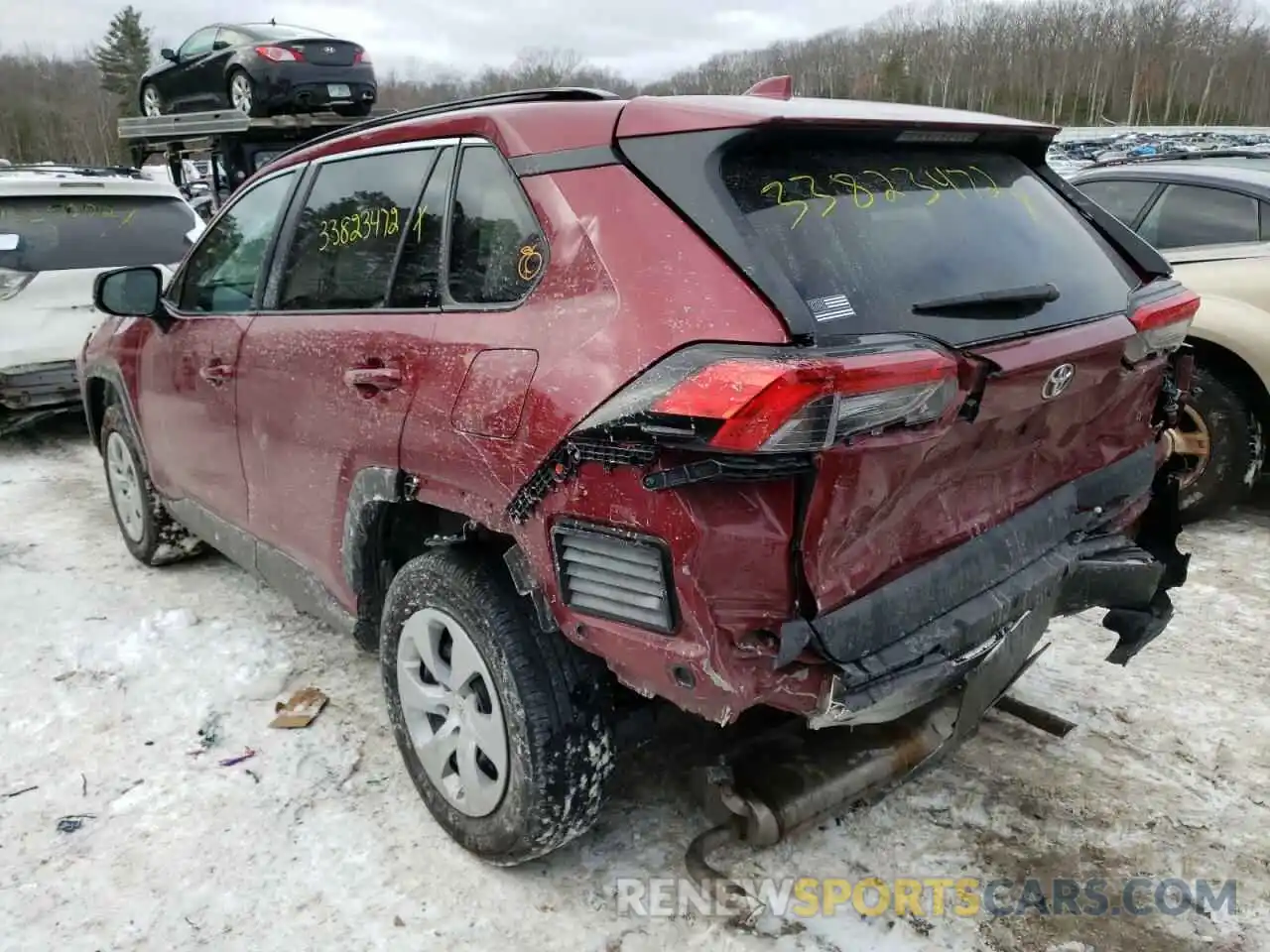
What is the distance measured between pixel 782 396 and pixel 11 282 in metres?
6.59

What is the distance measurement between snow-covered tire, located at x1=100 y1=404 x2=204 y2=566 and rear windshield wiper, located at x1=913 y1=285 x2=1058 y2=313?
3.71 metres

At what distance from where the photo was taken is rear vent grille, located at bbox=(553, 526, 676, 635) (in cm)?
184

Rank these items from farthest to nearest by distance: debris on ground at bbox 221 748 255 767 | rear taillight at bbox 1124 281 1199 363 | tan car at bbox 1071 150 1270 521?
tan car at bbox 1071 150 1270 521
debris on ground at bbox 221 748 255 767
rear taillight at bbox 1124 281 1199 363

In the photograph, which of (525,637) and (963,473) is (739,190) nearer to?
(963,473)

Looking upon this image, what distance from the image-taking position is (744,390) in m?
1.65

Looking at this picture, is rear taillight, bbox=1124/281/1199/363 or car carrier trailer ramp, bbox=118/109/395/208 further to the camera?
car carrier trailer ramp, bbox=118/109/395/208

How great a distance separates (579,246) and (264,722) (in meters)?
2.14

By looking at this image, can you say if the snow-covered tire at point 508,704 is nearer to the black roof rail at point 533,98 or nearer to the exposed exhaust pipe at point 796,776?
the exposed exhaust pipe at point 796,776

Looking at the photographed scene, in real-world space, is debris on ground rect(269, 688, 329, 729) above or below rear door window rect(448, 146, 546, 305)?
below

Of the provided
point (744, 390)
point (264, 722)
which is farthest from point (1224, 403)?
point (264, 722)

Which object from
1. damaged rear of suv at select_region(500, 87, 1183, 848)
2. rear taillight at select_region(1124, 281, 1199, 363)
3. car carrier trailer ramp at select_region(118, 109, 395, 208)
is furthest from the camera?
car carrier trailer ramp at select_region(118, 109, 395, 208)

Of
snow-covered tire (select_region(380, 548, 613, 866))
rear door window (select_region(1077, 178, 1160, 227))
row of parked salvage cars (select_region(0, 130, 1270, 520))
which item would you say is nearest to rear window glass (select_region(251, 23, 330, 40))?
row of parked salvage cars (select_region(0, 130, 1270, 520))

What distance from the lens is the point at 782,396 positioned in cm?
164

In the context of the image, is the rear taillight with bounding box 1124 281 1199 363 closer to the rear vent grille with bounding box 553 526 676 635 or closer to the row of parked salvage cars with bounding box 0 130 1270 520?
the rear vent grille with bounding box 553 526 676 635
